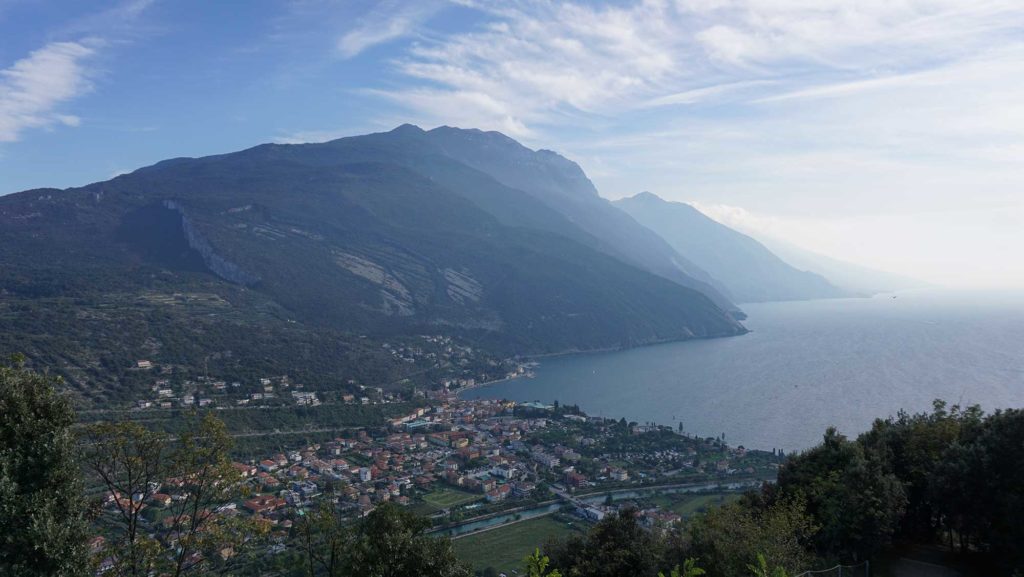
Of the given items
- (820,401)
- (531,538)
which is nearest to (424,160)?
(820,401)

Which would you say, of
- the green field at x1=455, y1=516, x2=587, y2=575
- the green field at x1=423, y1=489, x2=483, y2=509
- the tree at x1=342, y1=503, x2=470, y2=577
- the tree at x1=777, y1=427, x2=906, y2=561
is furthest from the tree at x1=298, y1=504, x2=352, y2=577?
the green field at x1=423, y1=489, x2=483, y2=509

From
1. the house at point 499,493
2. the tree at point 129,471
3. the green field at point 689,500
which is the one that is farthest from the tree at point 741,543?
the house at point 499,493

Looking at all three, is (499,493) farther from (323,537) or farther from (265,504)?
(323,537)

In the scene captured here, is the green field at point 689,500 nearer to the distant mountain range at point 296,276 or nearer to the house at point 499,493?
the house at point 499,493

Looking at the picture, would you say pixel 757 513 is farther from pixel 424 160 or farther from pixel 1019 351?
pixel 424 160

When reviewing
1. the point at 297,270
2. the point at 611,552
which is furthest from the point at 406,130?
the point at 611,552
